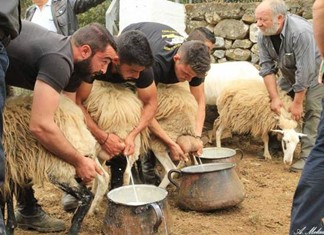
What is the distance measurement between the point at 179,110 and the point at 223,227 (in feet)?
3.84

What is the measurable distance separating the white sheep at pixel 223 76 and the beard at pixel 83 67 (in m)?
3.61

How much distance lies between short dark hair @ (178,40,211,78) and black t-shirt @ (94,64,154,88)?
13.2 inches

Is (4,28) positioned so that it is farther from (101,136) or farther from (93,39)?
(101,136)

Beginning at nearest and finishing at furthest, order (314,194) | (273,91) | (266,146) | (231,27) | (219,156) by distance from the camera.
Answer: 1. (314,194)
2. (219,156)
3. (273,91)
4. (266,146)
5. (231,27)

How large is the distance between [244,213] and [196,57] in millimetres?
1396

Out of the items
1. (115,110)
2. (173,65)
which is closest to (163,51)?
(173,65)

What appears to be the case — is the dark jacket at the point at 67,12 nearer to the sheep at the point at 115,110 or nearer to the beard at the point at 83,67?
the sheep at the point at 115,110

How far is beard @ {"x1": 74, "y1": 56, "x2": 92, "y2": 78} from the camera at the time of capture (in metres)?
3.28

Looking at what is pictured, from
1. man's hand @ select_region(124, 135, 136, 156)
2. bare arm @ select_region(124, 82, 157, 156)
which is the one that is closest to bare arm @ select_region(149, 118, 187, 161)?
bare arm @ select_region(124, 82, 157, 156)

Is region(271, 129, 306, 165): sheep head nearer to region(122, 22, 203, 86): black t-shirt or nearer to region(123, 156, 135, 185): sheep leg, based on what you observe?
region(122, 22, 203, 86): black t-shirt

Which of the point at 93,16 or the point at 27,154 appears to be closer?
the point at 27,154

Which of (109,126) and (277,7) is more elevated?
(277,7)

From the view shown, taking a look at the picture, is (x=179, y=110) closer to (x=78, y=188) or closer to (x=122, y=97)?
(x=122, y=97)

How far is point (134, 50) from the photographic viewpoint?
3.61m
